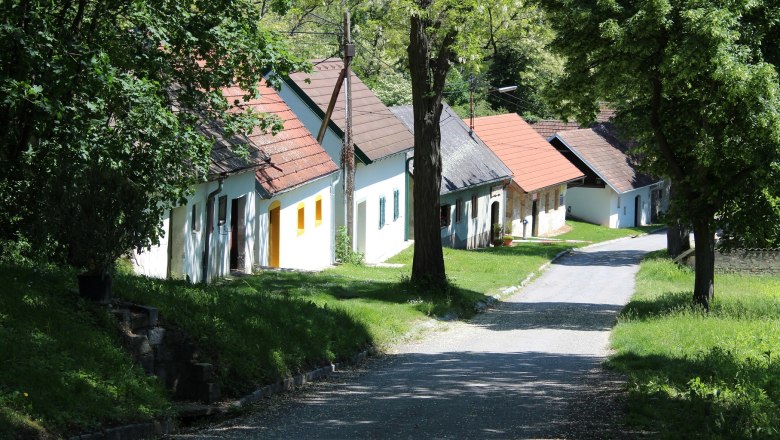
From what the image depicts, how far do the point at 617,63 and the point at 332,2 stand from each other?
6.97 metres

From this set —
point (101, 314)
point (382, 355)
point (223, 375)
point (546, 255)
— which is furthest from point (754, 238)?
point (546, 255)

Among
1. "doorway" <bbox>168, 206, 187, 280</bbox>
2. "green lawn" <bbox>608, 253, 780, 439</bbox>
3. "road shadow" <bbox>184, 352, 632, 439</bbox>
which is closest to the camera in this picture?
"green lawn" <bbox>608, 253, 780, 439</bbox>

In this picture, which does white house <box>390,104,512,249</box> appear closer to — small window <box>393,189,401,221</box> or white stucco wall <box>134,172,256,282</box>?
small window <box>393,189,401,221</box>

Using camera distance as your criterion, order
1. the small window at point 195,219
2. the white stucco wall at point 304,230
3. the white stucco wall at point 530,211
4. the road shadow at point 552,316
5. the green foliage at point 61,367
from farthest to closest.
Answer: the white stucco wall at point 530,211
the white stucco wall at point 304,230
the small window at point 195,219
the road shadow at point 552,316
the green foliage at point 61,367

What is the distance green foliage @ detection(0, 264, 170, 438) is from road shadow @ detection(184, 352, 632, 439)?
0.88 meters

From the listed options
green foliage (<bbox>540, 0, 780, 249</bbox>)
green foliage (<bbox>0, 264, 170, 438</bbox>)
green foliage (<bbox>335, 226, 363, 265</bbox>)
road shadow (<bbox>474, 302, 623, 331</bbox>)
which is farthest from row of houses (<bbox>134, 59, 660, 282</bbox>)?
green foliage (<bbox>540, 0, 780, 249</bbox>)

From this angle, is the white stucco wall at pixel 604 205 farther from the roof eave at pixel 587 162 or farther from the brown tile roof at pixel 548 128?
the brown tile roof at pixel 548 128

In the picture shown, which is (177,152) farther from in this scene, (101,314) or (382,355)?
(382,355)

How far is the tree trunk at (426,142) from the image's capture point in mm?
22859

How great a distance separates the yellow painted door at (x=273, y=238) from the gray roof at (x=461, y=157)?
1387cm

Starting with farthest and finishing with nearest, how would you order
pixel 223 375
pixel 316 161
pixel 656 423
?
pixel 316 161 < pixel 223 375 < pixel 656 423

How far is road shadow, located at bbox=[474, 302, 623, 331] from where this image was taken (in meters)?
22.0

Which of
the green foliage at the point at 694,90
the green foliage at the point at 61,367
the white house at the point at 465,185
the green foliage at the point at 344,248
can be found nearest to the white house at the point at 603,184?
the white house at the point at 465,185

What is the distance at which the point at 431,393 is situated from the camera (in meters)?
12.6
